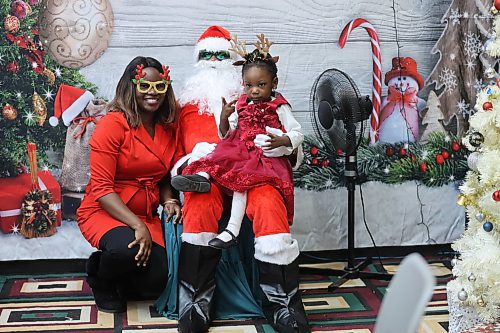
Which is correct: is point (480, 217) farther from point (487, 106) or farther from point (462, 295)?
point (487, 106)

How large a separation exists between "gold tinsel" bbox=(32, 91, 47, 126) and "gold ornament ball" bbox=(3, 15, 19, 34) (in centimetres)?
36

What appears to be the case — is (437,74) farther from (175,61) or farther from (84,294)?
(84,294)

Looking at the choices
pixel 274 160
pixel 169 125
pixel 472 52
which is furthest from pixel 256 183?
pixel 472 52

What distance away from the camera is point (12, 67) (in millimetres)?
4160

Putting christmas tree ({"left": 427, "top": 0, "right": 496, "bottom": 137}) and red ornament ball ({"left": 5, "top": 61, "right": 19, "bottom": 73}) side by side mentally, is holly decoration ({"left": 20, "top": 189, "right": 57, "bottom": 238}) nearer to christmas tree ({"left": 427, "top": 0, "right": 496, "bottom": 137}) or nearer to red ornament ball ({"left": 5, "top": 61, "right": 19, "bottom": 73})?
red ornament ball ({"left": 5, "top": 61, "right": 19, "bottom": 73})

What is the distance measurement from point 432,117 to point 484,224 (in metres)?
1.58

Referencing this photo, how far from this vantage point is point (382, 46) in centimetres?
445

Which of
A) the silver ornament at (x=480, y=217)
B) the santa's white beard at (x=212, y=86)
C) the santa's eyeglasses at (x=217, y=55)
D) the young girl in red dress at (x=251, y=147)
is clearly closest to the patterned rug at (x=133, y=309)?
the young girl in red dress at (x=251, y=147)

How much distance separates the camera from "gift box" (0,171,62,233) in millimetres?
4266

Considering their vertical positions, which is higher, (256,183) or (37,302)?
(256,183)

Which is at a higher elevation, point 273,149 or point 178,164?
point 273,149

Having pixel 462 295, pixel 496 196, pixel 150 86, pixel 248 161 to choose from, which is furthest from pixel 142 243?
pixel 496 196

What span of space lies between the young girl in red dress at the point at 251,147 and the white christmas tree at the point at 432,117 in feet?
4.35

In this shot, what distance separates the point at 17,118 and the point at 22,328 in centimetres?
124
